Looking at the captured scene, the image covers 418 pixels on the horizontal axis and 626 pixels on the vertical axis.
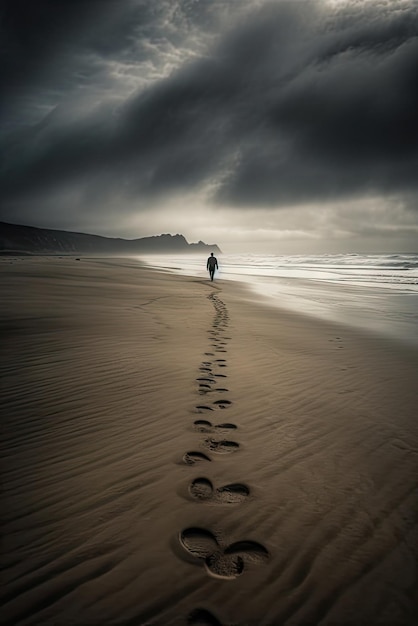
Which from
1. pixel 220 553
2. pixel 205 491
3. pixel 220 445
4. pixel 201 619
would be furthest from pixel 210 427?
pixel 201 619

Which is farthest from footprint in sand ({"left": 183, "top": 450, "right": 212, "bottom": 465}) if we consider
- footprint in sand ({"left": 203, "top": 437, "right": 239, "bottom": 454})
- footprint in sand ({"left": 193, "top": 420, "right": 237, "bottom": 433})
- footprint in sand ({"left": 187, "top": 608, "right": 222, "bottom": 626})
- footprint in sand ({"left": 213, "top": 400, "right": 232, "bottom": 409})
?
footprint in sand ({"left": 187, "top": 608, "right": 222, "bottom": 626})

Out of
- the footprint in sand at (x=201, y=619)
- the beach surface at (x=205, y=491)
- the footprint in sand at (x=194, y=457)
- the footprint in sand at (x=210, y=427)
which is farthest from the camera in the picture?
the footprint in sand at (x=210, y=427)

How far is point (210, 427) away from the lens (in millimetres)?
3398

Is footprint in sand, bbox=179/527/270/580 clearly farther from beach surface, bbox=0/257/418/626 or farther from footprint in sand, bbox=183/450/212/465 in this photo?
footprint in sand, bbox=183/450/212/465

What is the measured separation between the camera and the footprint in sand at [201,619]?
1.56m

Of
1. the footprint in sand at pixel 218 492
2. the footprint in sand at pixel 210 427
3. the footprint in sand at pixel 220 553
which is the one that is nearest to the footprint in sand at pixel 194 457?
the footprint in sand at pixel 218 492

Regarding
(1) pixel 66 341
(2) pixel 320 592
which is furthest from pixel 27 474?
(1) pixel 66 341

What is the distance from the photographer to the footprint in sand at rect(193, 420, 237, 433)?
3.34 m

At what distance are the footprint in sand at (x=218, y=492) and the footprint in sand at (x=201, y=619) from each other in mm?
731

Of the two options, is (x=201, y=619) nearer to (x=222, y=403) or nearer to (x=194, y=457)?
(x=194, y=457)

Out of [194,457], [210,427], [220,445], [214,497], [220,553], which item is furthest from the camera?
[210,427]

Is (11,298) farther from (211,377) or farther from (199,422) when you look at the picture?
(199,422)

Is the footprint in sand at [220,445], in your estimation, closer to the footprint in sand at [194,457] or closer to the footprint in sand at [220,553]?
the footprint in sand at [194,457]

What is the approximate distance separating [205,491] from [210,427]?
0.97m
